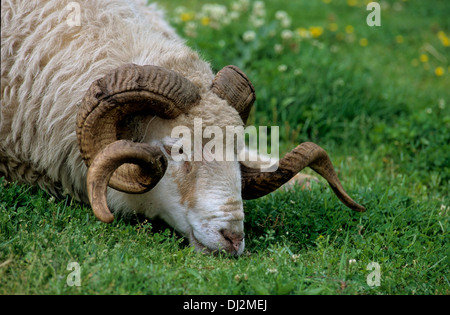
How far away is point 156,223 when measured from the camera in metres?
4.54

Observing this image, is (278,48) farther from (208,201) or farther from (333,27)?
(208,201)

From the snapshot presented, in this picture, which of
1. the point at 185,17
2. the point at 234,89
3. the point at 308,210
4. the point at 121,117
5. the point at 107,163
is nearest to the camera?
the point at 107,163

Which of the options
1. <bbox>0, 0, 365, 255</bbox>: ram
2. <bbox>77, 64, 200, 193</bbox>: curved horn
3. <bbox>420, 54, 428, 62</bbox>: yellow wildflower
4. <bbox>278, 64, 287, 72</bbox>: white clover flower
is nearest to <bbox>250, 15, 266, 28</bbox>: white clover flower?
<bbox>278, 64, 287, 72</bbox>: white clover flower

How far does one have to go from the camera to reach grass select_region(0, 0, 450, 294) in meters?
3.48

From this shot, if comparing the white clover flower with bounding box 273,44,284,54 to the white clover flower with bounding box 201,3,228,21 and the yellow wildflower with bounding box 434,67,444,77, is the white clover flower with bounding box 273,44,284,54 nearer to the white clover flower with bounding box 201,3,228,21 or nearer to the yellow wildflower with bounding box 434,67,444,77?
the white clover flower with bounding box 201,3,228,21

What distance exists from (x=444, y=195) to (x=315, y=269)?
8.43 feet

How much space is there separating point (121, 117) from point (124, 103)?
142 mm

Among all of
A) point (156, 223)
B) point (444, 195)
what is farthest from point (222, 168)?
point (444, 195)

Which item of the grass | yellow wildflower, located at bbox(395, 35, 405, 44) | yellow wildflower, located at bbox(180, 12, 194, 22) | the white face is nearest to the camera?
the grass

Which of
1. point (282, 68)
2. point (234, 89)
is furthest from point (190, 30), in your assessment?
point (234, 89)

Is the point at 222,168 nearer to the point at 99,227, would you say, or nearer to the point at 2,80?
the point at 99,227

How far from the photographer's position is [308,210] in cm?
485

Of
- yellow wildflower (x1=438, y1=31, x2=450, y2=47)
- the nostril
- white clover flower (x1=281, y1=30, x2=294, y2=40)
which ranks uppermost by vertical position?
yellow wildflower (x1=438, y1=31, x2=450, y2=47)
